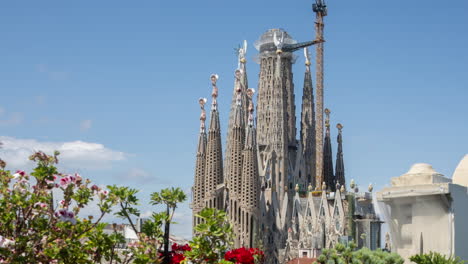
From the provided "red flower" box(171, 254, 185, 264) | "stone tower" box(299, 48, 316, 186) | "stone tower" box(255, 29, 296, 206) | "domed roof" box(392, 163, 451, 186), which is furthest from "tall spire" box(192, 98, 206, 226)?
"red flower" box(171, 254, 185, 264)

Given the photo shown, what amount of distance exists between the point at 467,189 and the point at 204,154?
46.9 m

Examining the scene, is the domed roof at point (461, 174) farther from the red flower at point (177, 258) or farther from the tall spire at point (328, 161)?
the tall spire at point (328, 161)

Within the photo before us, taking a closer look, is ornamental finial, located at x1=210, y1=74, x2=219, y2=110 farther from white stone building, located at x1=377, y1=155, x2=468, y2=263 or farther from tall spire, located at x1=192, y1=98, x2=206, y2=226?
white stone building, located at x1=377, y1=155, x2=468, y2=263

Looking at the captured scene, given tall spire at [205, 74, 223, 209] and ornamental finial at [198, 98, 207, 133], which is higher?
ornamental finial at [198, 98, 207, 133]

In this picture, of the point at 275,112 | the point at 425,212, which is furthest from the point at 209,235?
the point at 275,112

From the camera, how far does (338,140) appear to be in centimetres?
7625

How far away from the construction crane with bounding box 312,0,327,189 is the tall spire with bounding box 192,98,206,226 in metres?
17.1

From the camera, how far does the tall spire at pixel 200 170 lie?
58.0 meters

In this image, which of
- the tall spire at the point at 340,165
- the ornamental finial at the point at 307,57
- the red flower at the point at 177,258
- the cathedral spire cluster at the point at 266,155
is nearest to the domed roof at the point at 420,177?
the red flower at the point at 177,258

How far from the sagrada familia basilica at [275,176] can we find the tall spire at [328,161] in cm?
96

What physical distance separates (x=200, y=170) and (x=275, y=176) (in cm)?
848

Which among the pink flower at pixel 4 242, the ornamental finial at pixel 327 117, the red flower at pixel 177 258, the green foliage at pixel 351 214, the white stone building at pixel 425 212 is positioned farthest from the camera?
the ornamental finial at pixel 327 117

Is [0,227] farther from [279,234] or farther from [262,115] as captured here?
[262,115]

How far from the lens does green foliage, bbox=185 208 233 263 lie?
472 inches
